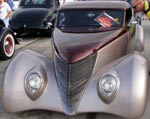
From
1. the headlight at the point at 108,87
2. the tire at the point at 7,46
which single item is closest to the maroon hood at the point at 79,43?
the headlight at the point at 108,87

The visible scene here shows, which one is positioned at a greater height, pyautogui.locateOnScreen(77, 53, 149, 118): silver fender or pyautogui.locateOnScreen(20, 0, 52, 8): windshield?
pyautogui.locateOnScreen(77, 53, 149, 118): silver fender

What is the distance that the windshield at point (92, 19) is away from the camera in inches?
253

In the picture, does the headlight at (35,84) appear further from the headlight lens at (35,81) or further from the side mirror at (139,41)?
the side mirror at (139,41)

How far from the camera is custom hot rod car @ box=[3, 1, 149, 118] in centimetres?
463

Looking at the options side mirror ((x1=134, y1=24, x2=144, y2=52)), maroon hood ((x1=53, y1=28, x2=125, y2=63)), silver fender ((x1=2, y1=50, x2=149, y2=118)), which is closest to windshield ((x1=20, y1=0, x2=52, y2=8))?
side mirror ((x1=134, y1=24, x2=144, y2=52))

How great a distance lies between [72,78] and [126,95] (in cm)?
86

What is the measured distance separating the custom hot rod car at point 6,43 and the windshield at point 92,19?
2.89 m

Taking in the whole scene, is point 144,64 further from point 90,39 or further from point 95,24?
point 95,24

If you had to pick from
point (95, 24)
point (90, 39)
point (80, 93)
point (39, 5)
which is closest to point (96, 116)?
point (80, 93)

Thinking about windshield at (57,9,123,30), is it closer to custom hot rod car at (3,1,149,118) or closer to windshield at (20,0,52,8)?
custom hot rod car at (3,1,149,118)

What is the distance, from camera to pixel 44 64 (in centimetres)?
536

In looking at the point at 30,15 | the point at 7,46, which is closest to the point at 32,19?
the point at 30,15

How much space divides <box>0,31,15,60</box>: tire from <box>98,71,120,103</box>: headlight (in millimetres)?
4992

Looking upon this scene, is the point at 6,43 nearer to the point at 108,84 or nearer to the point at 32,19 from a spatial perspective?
the point at 32,19
